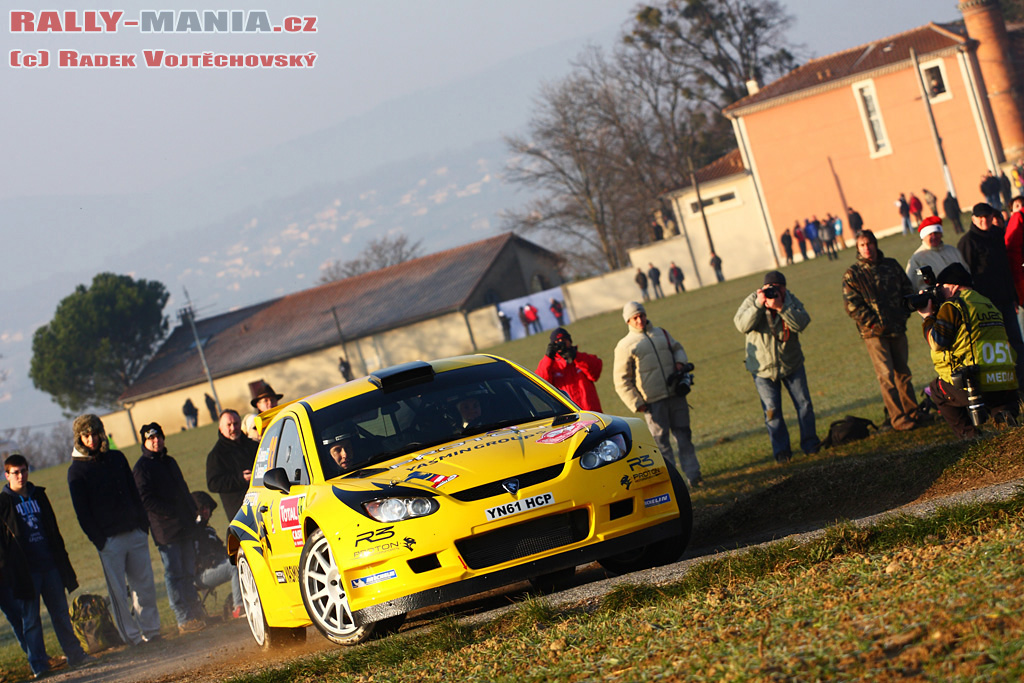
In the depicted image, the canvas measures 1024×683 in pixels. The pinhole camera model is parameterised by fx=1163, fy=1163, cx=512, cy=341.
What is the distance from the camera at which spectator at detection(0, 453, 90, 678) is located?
10492 mm

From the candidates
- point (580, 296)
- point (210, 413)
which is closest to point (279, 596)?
point (580, 296)

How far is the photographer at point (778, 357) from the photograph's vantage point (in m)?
11.5

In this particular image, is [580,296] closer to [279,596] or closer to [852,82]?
[852,82]

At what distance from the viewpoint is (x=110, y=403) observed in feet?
291

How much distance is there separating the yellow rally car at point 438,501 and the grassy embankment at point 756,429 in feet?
5.65

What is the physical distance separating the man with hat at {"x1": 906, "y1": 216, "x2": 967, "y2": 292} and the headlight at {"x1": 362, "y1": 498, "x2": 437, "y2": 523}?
20.8 feet

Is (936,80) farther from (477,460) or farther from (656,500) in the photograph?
(477,460)

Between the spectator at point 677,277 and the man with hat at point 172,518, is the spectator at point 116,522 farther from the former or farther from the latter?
the spectator at point 677,277

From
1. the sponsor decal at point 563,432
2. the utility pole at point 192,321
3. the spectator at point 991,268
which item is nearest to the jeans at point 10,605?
the sponsor decal at point 563,432

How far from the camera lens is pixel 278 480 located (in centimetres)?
768

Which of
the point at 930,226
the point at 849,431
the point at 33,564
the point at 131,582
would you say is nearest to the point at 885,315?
the point at 930,226

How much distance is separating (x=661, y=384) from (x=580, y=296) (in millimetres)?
48880

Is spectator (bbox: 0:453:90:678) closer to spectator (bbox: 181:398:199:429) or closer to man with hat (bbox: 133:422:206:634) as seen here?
man with hat (bbox: 133:422:206:634)

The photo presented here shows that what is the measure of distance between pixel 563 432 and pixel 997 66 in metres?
58.1
